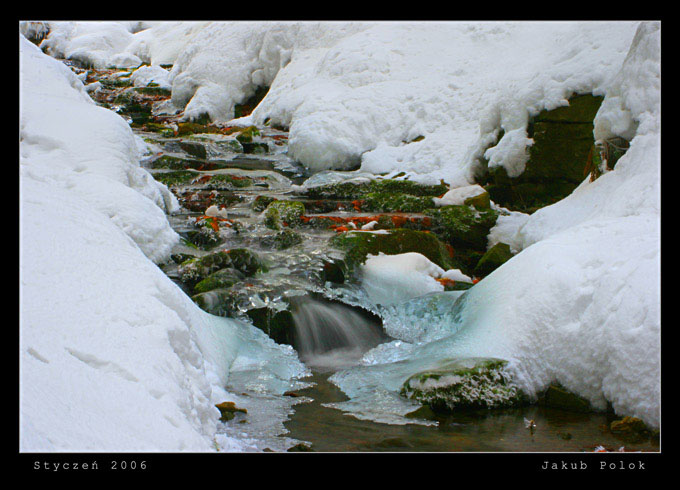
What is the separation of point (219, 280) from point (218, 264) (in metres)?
0.39

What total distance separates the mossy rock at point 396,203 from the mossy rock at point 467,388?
5.01 m

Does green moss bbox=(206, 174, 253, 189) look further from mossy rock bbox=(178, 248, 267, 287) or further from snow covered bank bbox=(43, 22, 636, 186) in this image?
mossy rock bbox=(178, 248, 267, 287)

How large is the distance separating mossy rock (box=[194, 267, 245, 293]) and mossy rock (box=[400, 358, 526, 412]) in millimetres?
2447

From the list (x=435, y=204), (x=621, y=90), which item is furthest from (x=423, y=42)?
(x=621, y=90)

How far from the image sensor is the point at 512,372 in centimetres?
385

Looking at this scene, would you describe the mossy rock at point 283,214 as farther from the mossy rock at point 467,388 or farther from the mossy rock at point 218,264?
the mossy rock at point 467,388

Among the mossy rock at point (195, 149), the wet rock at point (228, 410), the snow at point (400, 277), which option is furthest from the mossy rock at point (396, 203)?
the wet rock at point (228, 410)

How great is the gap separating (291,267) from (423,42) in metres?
10.4

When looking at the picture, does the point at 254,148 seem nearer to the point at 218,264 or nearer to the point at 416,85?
the point at 416,85

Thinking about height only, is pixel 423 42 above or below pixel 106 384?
above

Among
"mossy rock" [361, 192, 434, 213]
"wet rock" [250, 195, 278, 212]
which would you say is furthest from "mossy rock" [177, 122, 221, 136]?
"mossy rock" [361, 192, 434, 213]

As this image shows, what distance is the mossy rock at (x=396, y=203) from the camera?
8703 millimetres

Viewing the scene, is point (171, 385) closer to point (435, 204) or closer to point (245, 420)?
point (245, 420)

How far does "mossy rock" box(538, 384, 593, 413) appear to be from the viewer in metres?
3.66
